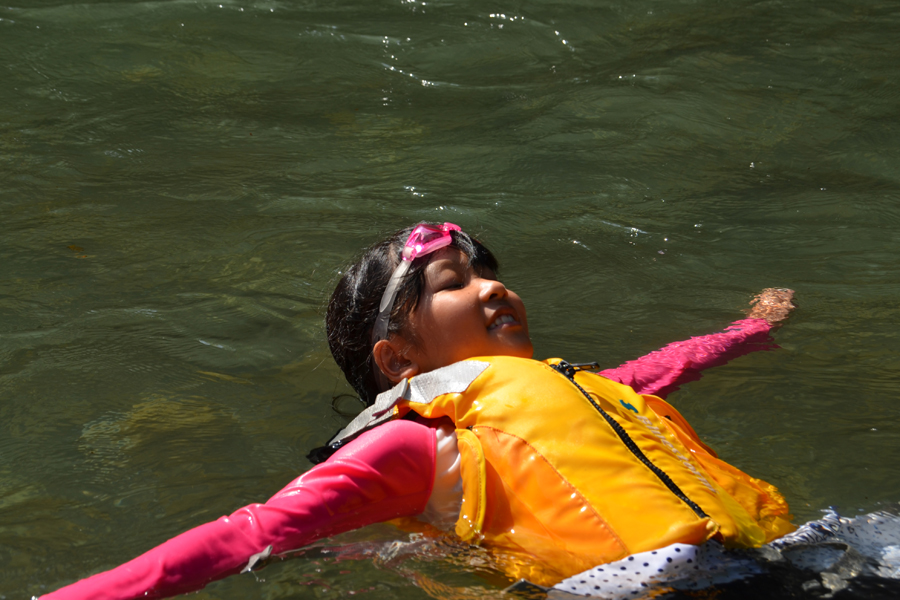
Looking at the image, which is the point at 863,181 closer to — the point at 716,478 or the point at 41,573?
the point at 716,478

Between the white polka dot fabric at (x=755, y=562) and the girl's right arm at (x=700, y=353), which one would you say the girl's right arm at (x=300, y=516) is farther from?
the girl's right arm at (x=700, y=353)

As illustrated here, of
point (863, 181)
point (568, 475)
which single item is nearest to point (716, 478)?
point (568, 475)

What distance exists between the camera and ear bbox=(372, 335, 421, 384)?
10.00ft

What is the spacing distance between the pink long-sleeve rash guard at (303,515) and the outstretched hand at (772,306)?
2184 mm

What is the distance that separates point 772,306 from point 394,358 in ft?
7.11

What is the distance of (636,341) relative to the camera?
4.19 m

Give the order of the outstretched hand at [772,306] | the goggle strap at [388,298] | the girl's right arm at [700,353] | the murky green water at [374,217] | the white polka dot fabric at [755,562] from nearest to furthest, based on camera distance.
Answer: the white polka dot fabric at [755,562] < the goggle strap at [388,298] < the murky green water at [374,217] < the girl's right arm at [700,353] < the outstretched hand at [772,306]

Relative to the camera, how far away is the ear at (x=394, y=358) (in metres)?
3.05

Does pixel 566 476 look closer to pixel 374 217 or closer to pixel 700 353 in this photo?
pixel 700 353

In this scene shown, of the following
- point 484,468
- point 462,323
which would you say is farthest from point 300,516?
point 462,323

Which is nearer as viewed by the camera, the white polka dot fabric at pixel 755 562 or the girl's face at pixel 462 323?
the white polka dot fabric at pixel 755 562

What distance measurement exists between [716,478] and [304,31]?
606 cm

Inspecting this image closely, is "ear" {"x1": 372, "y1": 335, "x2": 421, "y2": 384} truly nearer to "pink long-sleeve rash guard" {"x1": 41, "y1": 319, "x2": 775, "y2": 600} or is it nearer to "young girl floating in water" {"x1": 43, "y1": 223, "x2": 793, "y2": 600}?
"young girl floating in water" {"x1": 43, "y1": 223, "x2": 793, "y2": 600}

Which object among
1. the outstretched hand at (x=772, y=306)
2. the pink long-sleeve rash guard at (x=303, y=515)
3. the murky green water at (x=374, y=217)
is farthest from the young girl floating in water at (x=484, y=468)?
the outstretched hand at (x=772, y=306)
